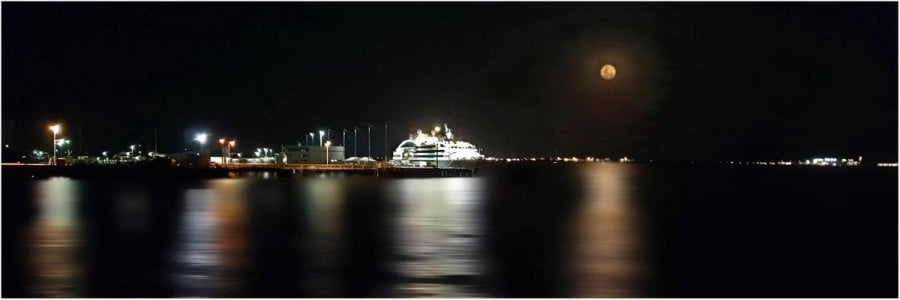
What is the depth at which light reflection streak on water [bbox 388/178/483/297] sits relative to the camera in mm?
13312

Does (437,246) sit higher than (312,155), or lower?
lower

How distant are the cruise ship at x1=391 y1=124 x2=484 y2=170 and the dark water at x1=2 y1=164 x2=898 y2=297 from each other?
53.1m

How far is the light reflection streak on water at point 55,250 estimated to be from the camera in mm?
13050

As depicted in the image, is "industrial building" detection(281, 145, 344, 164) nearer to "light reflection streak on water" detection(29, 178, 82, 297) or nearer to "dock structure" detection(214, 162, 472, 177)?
"dock structure" detection(214, 162, 472, 177)

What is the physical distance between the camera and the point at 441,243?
19.4m

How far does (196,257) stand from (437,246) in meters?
5.29

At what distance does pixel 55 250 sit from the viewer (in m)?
17.7

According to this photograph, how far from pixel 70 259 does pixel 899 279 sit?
50.2 ft

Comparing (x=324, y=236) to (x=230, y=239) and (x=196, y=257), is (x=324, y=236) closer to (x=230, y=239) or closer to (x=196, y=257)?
(x=230, y=239)

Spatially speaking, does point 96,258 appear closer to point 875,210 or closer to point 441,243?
A: point 441,243

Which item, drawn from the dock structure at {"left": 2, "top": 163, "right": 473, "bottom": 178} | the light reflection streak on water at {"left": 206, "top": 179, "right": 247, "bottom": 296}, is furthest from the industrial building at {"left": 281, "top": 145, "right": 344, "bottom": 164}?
the light reflection streak on water at {"left": 206, "top": 179, "right": 247, "bottom": 296}

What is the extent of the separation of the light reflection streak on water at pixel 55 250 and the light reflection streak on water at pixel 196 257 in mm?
1677

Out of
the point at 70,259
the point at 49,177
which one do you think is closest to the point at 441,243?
the point at 70,259

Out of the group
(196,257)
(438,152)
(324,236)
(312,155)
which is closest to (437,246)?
(324,236)
